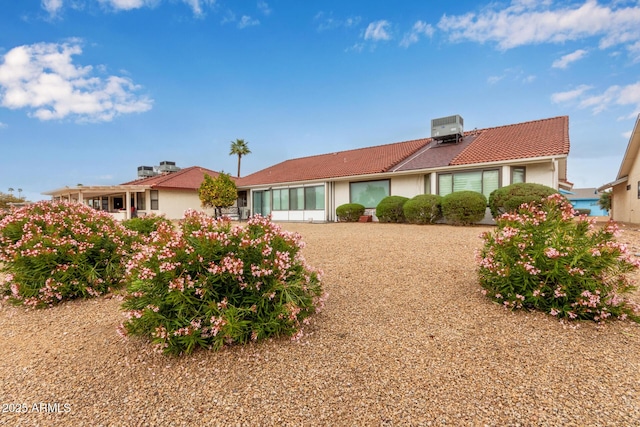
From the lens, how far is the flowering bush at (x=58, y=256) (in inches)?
185

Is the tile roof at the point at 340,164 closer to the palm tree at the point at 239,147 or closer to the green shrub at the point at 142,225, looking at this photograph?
the green shrub at the point at 142,225

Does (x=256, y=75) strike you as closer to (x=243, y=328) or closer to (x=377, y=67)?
(x=377, y=67)

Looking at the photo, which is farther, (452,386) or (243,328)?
(243,328)

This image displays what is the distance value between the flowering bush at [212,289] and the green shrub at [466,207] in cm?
996

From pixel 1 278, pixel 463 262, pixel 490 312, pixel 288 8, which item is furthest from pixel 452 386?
pixel 288 8

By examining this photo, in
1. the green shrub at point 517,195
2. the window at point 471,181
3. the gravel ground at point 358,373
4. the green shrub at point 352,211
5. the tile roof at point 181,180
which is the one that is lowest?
the gravel ground at point 358,373

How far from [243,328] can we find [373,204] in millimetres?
14076

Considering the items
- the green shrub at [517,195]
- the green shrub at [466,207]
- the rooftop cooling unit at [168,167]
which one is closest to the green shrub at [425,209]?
the green shrub at [466,207]

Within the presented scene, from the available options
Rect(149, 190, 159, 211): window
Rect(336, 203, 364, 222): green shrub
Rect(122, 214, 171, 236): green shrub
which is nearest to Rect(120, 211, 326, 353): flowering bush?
Rect(122, 214, 171, 236): green shrub

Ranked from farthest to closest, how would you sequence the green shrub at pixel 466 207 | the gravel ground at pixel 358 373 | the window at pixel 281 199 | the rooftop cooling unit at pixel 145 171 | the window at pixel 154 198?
the rooftop cooling unit at pixel 145 171
the window at pixel 154 198
the window at pixel 281 199
the green shrub at pixel 466 207
the gravel ground at pixel 358 373

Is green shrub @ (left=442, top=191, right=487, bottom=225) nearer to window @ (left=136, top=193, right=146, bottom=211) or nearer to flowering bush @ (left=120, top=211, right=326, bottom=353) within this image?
flowering bush @ (left=120, top=211, right=326, bottom=353)

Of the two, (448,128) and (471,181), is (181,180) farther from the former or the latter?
(471,181)

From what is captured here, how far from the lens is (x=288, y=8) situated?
11797 millimetres

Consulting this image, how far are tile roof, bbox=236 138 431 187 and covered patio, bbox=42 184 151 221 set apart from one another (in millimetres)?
7962
